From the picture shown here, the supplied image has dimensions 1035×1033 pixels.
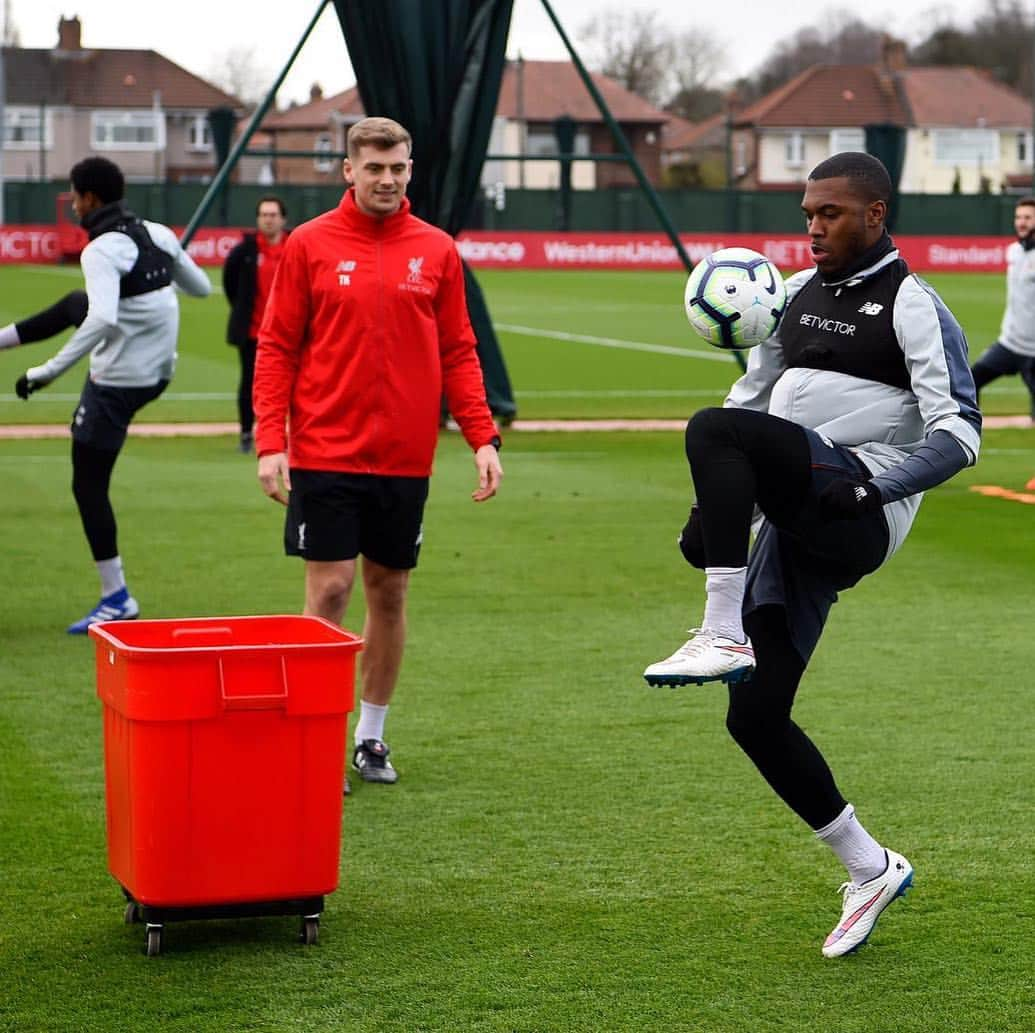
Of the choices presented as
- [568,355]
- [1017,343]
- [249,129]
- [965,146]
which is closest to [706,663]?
[1017,343]

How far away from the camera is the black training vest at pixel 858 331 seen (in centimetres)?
466

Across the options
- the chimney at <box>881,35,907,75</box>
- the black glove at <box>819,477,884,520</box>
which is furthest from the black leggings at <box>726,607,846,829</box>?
the chimney at <box>881,35,907,75</box>

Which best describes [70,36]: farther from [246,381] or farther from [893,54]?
[246,381]

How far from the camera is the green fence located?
180 ft

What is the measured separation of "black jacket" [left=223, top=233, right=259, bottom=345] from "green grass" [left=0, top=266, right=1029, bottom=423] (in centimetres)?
360

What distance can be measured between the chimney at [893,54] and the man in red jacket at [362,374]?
104736 mm

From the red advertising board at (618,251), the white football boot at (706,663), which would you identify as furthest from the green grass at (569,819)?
the red advertising board at (618,251)

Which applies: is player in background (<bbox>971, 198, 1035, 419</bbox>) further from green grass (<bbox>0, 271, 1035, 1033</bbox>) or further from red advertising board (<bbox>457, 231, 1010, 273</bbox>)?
red advertising board (<bbox>457, 231, 1010, 273</bbox>)

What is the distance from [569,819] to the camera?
20.2 feet

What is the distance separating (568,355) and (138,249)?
17591 mm

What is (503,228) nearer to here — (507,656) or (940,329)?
(507,656)

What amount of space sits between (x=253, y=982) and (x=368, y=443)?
2.06 m

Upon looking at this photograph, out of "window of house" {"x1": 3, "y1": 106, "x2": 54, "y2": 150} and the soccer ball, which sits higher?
"window of house" {"x1": 3, "y1": 106, "x2": 54, "y2": 150}

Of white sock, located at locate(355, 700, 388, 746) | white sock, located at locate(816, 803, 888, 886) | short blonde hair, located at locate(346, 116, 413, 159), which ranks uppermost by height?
short blonde hair, located at locate(346, 116, 413, 159)
